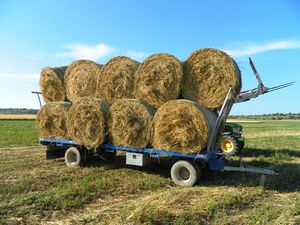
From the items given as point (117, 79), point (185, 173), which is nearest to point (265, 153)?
point (185, 173)

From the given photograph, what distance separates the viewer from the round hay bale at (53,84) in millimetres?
10944

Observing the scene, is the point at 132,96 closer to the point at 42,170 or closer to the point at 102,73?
the point at 102,73

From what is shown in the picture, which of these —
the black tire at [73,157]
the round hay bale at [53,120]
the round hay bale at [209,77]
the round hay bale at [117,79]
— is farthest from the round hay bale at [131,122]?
the round hay bale at [53,120]

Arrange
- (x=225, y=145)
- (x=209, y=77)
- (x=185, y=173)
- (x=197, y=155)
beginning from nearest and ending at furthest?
(x=197, y=155)
(x=209, y=77)
(x=185, y=173)
(x=225, y=145)

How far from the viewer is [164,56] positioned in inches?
334

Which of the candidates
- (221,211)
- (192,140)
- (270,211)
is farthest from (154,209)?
(192,140)

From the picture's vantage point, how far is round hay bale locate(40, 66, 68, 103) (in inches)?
431

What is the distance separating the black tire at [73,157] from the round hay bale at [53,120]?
1.49ft

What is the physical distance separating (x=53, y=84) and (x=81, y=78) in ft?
4.23

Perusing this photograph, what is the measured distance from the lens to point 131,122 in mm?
8570

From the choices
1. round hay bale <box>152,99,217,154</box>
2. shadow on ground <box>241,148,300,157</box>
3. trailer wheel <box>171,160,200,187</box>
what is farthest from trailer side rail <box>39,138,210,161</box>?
shadow on ground <box>241,148,300,157</box>

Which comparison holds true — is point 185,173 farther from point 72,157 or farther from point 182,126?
point 72,157

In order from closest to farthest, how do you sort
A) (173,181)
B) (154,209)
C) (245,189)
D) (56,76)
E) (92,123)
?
(154,209)
(245,189)
(173,181)
(92,123)
(56,76)

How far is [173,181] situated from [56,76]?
5.23 meters
